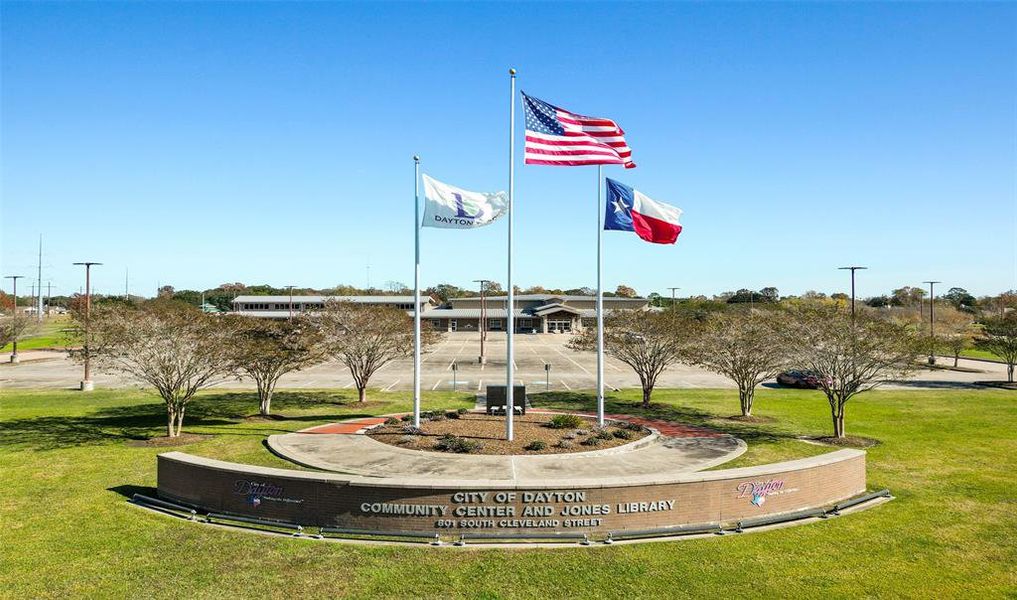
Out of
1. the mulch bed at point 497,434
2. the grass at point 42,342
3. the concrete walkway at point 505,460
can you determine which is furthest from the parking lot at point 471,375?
the concrete walkway at point 505,460

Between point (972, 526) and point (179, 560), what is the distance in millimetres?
17698

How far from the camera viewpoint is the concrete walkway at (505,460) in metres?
16.4

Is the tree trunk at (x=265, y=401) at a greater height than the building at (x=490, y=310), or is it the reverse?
the building at (x=490, y=310)

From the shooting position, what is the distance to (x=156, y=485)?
1706 cm

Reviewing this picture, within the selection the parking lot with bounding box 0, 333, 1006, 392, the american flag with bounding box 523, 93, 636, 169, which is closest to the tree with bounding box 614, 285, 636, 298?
the parking lot with bounding box 0, 333, 1006, 392

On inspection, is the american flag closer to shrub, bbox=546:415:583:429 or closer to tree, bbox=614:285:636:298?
shrub, bbox=546:415:583:429

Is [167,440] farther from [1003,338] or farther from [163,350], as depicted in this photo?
[1003,338]

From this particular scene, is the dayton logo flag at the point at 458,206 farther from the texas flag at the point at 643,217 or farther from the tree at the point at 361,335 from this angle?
the tree at the point at 361,335

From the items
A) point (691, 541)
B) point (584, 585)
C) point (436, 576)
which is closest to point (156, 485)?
point (436, 576)

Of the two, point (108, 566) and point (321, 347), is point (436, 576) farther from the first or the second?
point (321, 347)

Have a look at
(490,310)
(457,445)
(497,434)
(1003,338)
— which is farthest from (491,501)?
(490,310)

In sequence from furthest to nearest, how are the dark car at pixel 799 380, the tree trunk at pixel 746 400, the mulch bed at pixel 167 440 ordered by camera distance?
the dark car at pixel 799 380, the tree trunk at pixel 746 400, the mulch bed at pixel 167 440

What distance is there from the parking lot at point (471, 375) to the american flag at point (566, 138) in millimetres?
18652

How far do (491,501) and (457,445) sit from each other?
5188 millimetres
